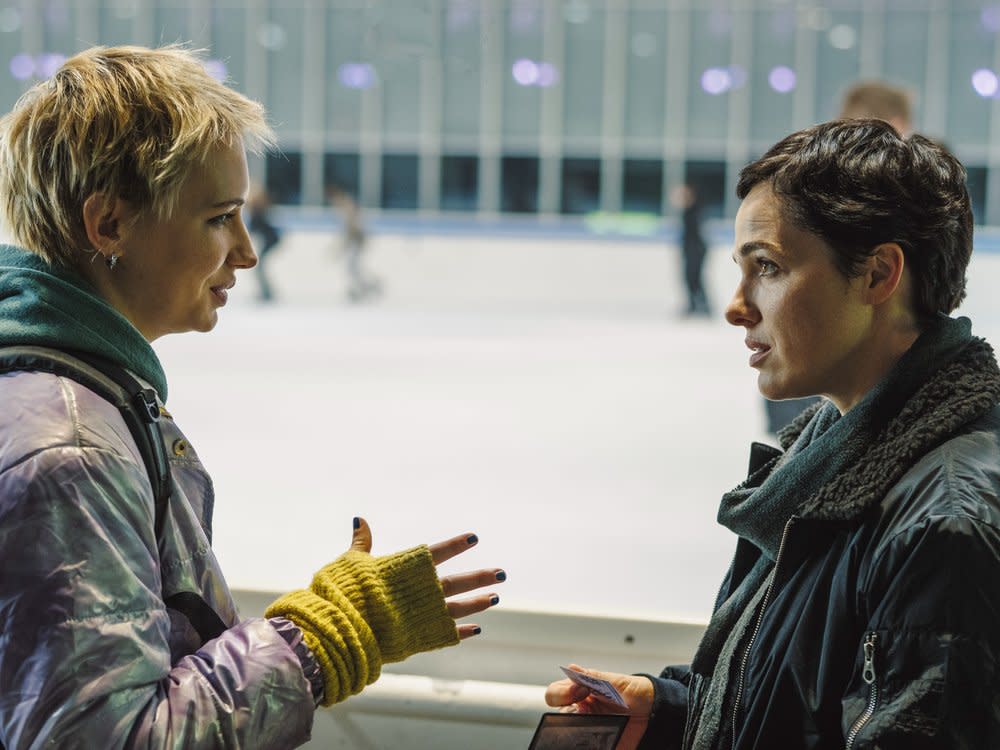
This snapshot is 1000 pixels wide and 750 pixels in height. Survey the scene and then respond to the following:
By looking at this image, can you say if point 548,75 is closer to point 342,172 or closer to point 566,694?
point 342,172

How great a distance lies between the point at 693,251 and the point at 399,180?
4.77 metres

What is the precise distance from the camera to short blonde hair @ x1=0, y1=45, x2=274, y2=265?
1.24 metres

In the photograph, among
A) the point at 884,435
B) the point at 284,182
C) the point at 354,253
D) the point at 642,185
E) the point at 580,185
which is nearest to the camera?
the point at 884,435

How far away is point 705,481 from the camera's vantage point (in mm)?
5746

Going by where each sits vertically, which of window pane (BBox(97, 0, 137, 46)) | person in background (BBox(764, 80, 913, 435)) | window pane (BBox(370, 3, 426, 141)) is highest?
window pane (BBox(97, 0, 137, 46))

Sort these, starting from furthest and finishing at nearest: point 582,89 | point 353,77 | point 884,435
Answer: point 582,89, point 353,77, point 884,435

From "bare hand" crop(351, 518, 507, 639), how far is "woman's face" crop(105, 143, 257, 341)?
322 mm

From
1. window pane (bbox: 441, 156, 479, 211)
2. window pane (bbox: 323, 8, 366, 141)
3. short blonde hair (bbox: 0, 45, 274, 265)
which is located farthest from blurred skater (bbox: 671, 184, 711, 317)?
short blonde hair (bbox: 0, 45, 274, 265)

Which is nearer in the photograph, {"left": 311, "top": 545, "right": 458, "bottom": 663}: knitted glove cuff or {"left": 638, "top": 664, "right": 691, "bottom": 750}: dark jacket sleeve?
{"left": 311, "top": 545, "right": 458, "bottom": 663}: knitted glove cuff

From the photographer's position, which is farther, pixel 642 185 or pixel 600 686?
pixel 642 185

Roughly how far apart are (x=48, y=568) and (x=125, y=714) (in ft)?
0.49

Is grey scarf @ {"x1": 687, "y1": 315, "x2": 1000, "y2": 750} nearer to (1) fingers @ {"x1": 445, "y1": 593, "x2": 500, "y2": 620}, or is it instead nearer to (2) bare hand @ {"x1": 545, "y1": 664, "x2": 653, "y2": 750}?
(2) bare hand @ {"x1": 545, "y1": 664, "x2": 653, "y2": 750}

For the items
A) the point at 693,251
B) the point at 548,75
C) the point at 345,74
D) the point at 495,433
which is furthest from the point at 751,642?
the point at 548,75

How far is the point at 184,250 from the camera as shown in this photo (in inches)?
52.6
